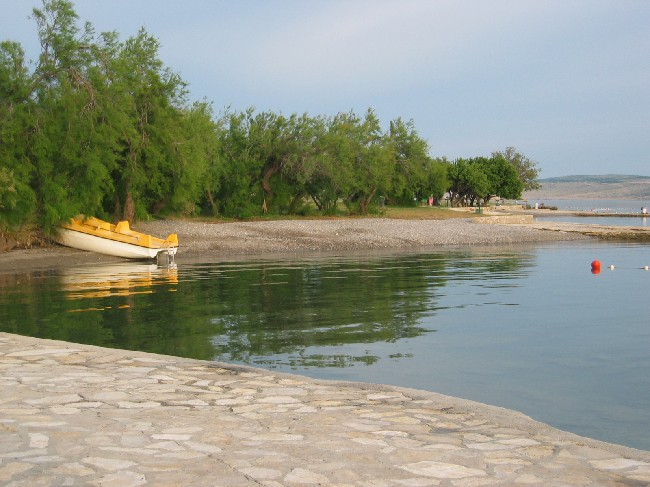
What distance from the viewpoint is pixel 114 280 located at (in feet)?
91.9

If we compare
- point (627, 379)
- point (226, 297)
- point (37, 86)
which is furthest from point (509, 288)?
point (37, 86)

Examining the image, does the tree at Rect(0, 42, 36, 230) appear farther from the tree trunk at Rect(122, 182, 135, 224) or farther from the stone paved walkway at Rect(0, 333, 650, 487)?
the stone paved walkway at Rect(0, 333, 650, 487)

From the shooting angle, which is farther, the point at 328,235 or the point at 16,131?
the point at 328,235

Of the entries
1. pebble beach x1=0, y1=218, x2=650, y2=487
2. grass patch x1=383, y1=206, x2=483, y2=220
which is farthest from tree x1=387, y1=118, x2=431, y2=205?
pebble beach x1=0, y1=218, x2=650, y2=487

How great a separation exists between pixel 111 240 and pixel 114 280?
10.1 metres

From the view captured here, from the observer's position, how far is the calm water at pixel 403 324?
38.2 ft

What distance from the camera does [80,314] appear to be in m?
19.1

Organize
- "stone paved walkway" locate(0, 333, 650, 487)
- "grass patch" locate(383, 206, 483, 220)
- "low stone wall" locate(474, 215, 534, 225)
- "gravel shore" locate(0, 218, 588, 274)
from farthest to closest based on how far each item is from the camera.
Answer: "low stone wall" locate(474, 215, 534, 225) < "grass patch" locate(383, 206, 483, 220) < "gravel shore" locate(0, 218, 588, 274) < "stone paved walkway" locate(0, 333, 650, 487)

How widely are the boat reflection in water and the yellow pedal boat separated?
6.43ft

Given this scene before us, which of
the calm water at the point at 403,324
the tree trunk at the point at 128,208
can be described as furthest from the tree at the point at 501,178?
the calm water at the point at 403,324

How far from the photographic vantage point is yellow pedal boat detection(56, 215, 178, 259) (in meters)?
37.3

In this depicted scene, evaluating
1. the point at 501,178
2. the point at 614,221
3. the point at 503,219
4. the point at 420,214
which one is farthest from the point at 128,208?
the point at 501,178

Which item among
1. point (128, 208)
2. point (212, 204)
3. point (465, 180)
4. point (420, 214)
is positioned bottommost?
point (420, 214)

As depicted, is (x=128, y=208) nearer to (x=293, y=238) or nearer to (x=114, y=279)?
(x=293, y=238)
